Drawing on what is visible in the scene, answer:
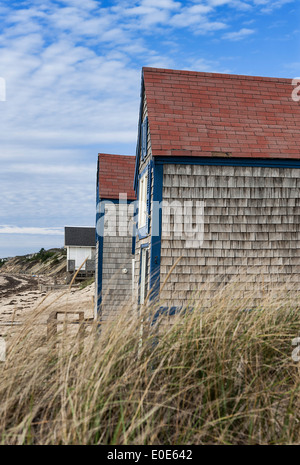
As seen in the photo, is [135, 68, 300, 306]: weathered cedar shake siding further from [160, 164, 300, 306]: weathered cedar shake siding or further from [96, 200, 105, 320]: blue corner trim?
[96, 200, 105, 320]: blue corner trim

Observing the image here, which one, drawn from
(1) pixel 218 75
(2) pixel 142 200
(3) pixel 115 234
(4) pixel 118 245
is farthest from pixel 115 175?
(1) pixel 218 75

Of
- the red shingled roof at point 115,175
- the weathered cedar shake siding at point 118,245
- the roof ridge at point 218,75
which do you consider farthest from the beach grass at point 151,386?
the red shingled roof at point 115,175

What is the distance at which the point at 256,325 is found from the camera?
4.55 metres

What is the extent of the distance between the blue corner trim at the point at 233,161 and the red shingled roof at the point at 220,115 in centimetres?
11

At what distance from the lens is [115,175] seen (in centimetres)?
1808

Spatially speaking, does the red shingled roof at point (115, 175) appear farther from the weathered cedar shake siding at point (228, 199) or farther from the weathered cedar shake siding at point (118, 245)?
the weathered cedar shake siding at point (228, 199)

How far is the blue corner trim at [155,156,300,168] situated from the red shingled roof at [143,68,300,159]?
0.11 m

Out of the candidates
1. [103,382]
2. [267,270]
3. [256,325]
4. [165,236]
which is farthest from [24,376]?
[267,270]

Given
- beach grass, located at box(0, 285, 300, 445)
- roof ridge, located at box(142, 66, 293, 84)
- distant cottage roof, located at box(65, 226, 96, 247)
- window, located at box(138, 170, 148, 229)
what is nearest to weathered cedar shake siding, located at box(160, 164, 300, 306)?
window, located at box(138, 170, 148, 229)

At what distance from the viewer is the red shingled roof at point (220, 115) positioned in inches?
406

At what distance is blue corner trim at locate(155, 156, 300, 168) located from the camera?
10055 mm

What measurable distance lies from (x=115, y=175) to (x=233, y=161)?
27.8ft
